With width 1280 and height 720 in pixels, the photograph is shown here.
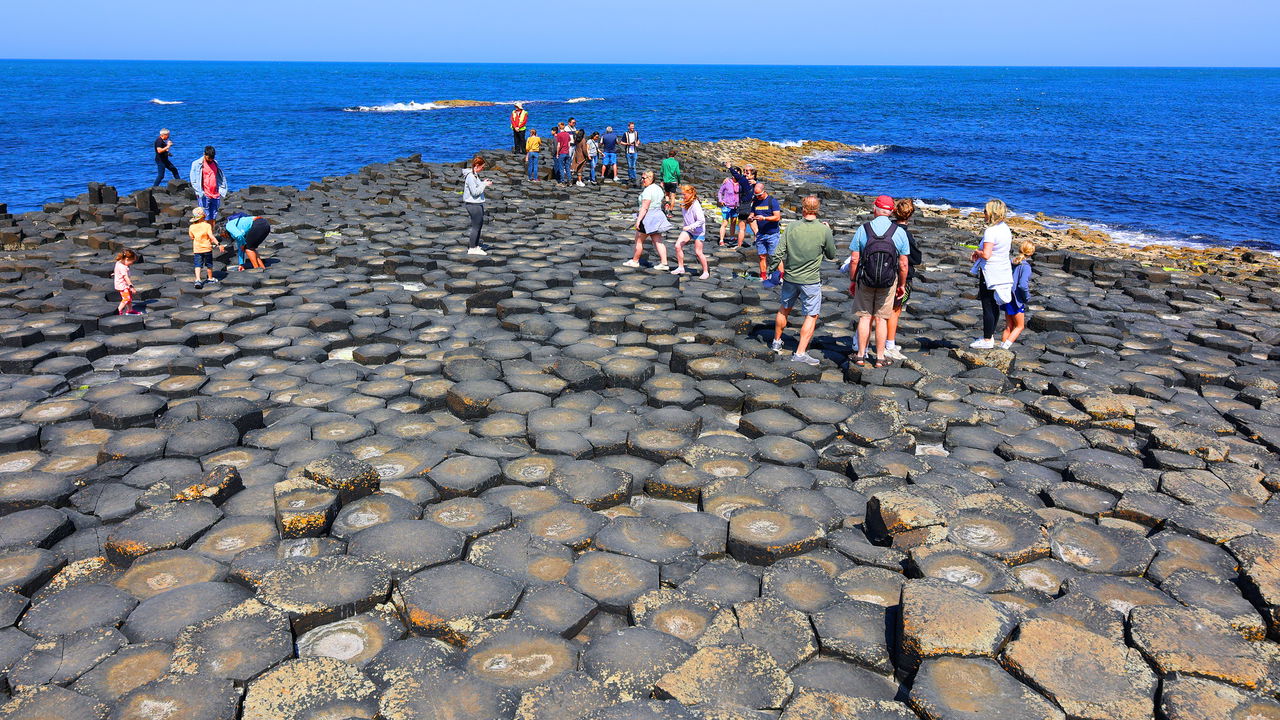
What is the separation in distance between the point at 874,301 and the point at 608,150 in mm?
16160

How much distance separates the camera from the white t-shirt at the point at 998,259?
851 centimetres

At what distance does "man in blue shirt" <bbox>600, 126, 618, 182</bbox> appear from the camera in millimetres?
22562

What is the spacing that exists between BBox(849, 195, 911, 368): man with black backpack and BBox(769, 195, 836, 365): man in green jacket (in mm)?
325

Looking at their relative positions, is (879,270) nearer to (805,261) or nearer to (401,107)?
Result: (805,261)

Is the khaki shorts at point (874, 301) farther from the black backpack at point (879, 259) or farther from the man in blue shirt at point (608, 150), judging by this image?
the man in blue shirt at point (608, 150)

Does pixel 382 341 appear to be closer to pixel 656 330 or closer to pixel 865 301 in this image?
pixel 656 330

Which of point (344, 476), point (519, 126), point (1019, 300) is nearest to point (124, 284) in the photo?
point (344, 476)

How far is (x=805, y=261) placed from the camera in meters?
8.12

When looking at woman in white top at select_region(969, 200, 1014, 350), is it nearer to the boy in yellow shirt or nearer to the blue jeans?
the boy in yellow shirt

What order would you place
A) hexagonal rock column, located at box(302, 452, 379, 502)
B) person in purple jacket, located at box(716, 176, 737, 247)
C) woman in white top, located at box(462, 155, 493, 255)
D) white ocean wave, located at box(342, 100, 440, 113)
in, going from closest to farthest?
hexagonal rock column, located at box(302, 452, 379, 502) → woman in white top, located at box(462, 155, 493, 255) → person in purple jacket, located at box(716, 176, 737, 247) → white ocean wave, located at box(342, 100, 440, 113)

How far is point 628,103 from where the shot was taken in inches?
4087

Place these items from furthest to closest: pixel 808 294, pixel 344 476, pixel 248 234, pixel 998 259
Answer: pixel 248 234 → pixel 998 259 → pixel 808 294 → pixel 344 476

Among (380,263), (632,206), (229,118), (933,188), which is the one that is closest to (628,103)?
(229,118)

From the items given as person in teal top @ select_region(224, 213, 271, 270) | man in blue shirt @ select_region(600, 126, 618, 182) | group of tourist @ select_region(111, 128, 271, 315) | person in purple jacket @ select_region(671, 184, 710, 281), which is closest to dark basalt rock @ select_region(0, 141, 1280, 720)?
group of tourist @ select_region(111, 128, 271, 315)
